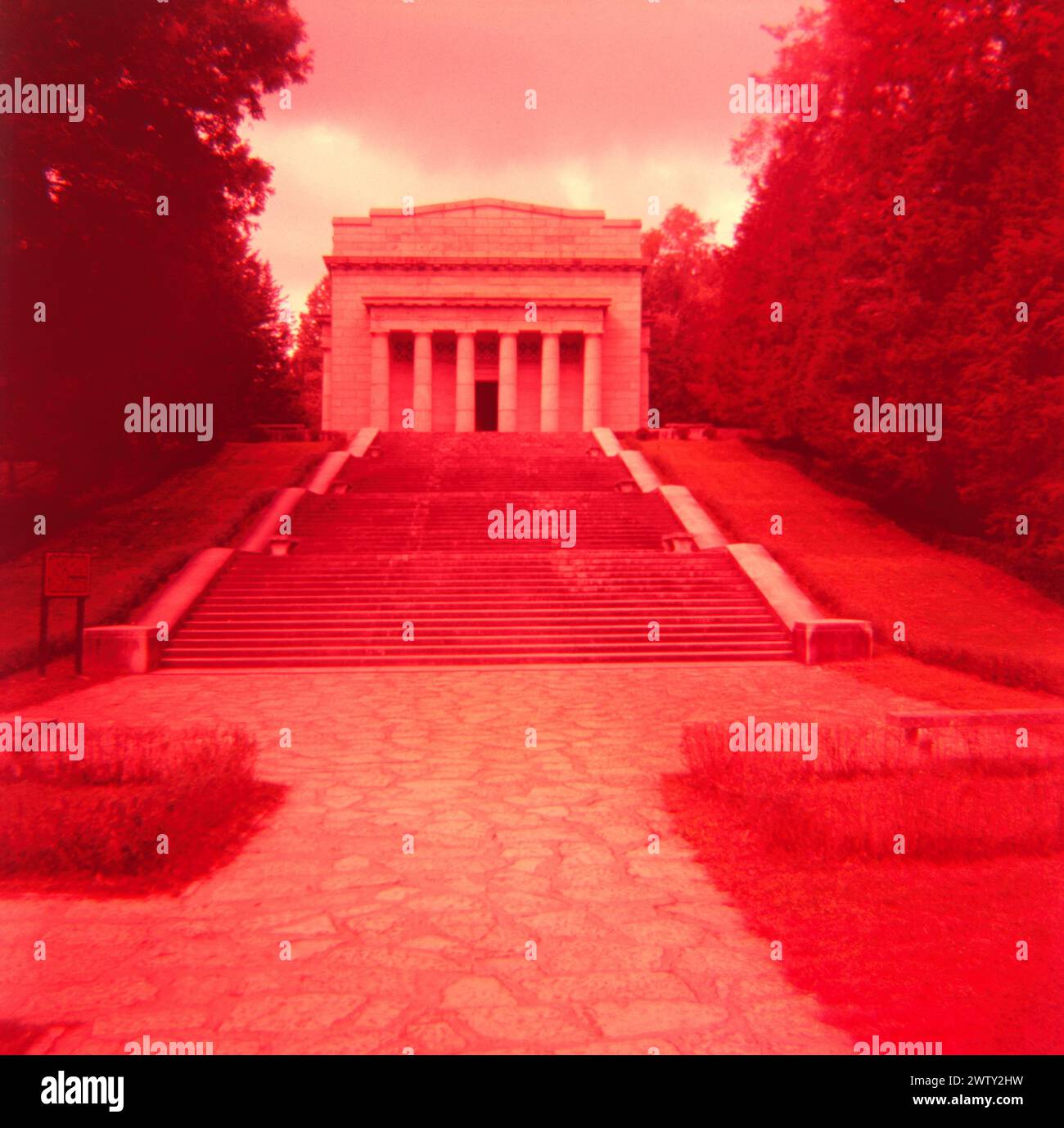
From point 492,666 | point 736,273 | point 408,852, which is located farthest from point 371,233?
point 408,852

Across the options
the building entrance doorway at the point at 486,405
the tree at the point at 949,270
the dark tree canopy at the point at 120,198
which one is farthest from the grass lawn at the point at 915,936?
the building entrance doorway at the point at 486,405

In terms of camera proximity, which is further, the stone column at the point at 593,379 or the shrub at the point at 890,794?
the stone column at the point at 593,379

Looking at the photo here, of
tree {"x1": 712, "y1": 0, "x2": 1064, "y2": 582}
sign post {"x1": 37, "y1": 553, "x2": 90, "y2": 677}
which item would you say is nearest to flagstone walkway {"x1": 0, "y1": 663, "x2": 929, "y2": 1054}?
sign post {"x1": 37, "y1": 553, "x2": 90, "y2": 677}

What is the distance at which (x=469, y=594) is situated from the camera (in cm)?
1675

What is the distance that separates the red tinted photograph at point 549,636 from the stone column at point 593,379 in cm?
718

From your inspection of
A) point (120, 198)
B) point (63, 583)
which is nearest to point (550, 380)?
point (120, 198)

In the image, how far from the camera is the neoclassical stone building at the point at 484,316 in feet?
134

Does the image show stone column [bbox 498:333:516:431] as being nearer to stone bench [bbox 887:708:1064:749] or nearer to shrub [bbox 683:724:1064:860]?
shrub [bbox 683:724:1064:860]

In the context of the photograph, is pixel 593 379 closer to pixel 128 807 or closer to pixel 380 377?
pixel 380 377

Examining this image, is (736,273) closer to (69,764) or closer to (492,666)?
(492,666)

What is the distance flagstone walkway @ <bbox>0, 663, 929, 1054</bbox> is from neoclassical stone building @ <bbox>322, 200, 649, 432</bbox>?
33.7 m

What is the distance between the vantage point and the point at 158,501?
2292cm

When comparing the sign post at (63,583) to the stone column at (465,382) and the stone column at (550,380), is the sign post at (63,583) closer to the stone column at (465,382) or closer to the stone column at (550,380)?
the stone column at (465,382)

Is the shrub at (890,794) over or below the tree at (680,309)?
below
